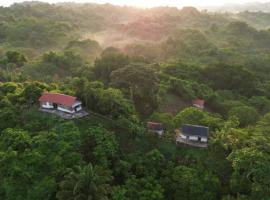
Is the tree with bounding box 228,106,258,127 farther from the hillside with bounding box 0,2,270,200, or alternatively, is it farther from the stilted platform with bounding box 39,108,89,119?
the stilted platform with bounding box 39,108,89,119

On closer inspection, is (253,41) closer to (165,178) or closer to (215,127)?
(215,127)

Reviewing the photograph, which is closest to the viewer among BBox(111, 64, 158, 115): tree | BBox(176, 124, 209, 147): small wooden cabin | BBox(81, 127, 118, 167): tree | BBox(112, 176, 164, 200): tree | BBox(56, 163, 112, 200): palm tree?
BBox(56, 163, 112, 200): palm tree

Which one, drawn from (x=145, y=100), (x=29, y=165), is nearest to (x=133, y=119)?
(x=145, y=100)

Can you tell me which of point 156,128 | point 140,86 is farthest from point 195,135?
point 140,86

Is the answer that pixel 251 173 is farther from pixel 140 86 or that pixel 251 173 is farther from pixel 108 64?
pixel 108 64

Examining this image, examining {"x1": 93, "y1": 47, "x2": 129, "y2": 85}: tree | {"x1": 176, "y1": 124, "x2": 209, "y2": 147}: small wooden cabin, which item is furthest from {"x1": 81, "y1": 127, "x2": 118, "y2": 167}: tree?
{"x1": 93, "y1": 47, "x2": 129, "y2": 85}: tree
